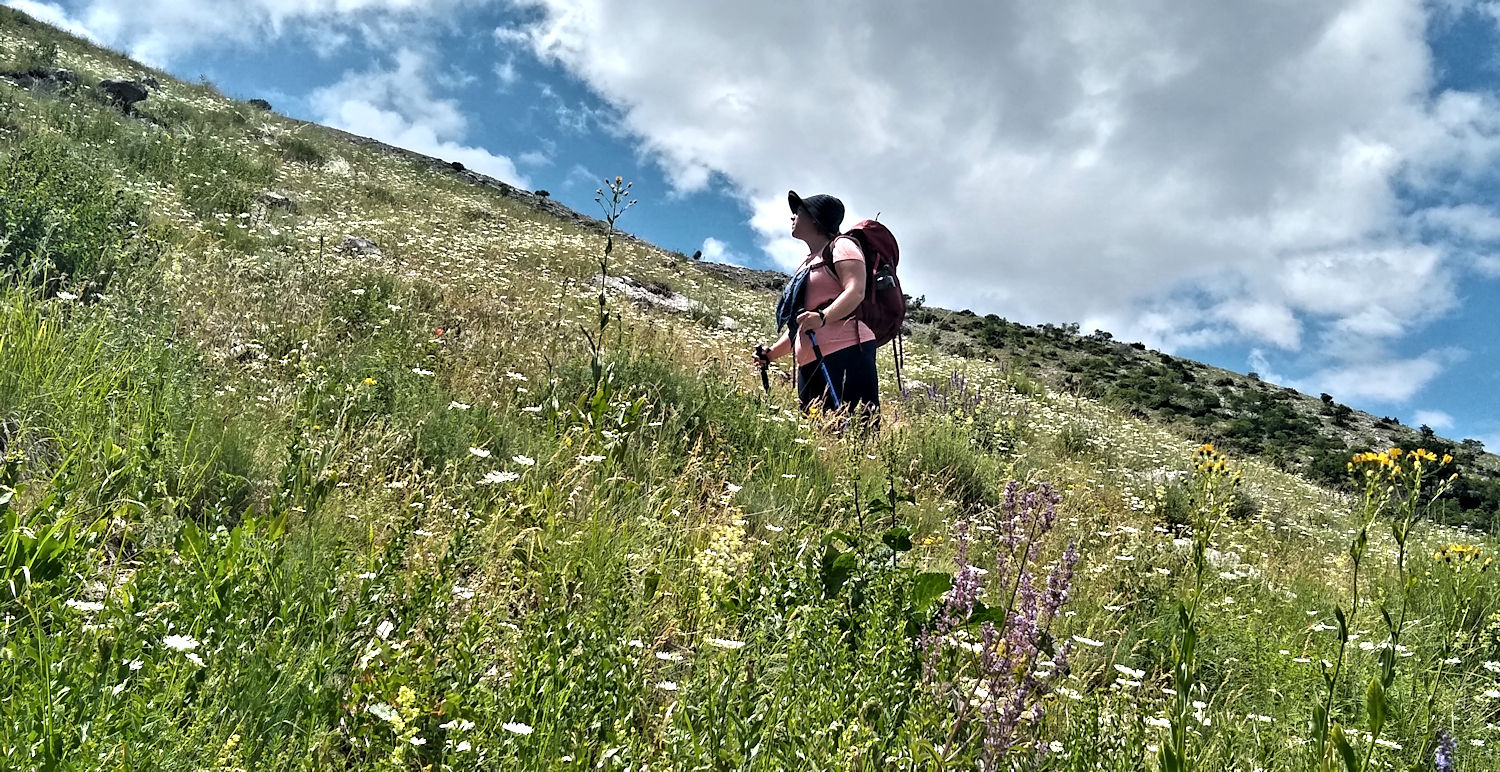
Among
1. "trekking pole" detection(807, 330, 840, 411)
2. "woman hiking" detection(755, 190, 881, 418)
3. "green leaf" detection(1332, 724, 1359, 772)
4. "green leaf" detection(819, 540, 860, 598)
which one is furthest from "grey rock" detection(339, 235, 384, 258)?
"green leaf" detection(1332, 724, 1359, 772)

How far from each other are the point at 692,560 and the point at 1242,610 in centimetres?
311

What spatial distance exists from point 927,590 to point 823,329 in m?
3.06

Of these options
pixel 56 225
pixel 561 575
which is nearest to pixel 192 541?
pixel 561 575

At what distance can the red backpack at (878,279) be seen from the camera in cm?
557

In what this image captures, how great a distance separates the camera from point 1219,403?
848 inches

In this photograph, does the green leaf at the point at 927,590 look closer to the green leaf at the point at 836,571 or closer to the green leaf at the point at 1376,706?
the green leaf at the point at 836,571

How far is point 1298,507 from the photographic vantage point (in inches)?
409

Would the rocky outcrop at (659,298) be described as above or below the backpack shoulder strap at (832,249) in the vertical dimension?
above

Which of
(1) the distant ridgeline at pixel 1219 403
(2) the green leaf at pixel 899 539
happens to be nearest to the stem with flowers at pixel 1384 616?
(2) the green leaf at pixel 899 539

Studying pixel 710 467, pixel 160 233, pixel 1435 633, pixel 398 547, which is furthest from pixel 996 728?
pixel 160 233

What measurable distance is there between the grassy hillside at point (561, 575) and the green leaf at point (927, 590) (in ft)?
0.04

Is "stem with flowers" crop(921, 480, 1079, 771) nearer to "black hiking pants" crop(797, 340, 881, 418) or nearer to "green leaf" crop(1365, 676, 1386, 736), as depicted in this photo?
"green leaf" crop(1365, 676, 1386, 736)

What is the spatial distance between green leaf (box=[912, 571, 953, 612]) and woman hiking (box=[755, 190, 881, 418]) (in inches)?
106

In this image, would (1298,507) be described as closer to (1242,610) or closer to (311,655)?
(1242,610)
